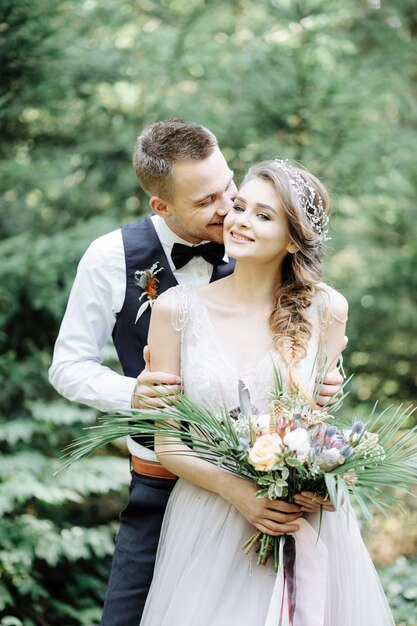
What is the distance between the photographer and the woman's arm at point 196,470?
217 centimetres

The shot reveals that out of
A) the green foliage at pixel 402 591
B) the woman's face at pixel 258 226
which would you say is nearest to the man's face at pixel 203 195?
the woman's face at pixel 258 226

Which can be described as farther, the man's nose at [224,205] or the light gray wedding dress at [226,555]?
the man's nose at [224,205]

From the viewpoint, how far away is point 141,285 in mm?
2896

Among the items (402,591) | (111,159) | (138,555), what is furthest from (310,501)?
(111,159)

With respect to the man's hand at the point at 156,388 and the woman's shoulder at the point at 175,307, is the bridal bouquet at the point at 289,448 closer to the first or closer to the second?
the man's hand at the point at 156,388

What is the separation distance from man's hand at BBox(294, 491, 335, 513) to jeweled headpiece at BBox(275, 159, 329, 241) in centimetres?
95

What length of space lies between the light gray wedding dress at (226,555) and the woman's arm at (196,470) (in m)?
0.04

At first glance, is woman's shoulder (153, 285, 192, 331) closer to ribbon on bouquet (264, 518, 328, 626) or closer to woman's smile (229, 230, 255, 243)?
woman's smile (229, 230, 255, 243)

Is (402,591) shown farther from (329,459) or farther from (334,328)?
(329,459)

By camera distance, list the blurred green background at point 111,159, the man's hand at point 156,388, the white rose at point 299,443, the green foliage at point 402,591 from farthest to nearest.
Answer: the blurred green background at point 111,159 < the green foliage at point 402,591 < the man's hand at point 156,388 < the white rose at point 299,443

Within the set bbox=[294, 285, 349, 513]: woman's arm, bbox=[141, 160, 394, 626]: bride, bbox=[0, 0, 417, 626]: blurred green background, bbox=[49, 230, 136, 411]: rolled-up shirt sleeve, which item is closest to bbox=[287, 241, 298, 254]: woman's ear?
bbox=[141, 160, 394, 626]: bride

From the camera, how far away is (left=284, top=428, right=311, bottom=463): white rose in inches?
77.4

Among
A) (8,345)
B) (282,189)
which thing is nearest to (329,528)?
(282,189)

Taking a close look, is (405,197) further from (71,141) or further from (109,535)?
(109,535)
